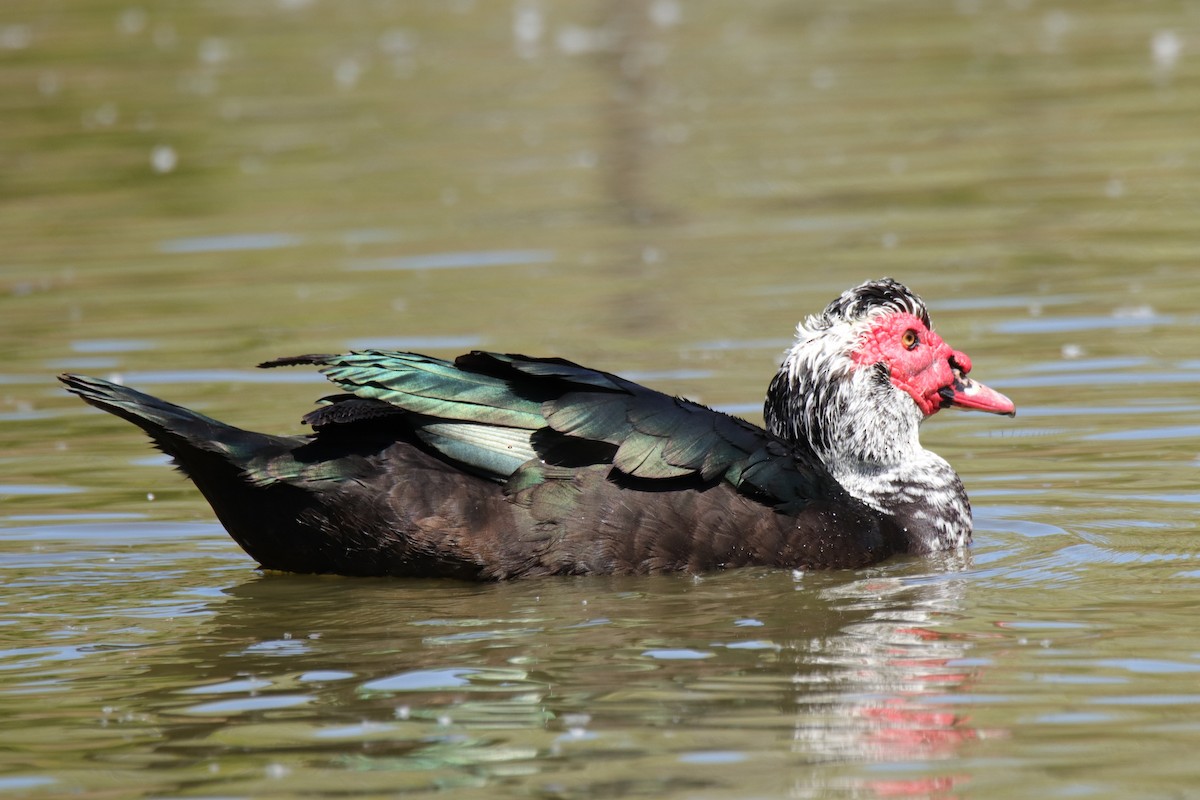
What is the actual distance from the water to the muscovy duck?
0.18 meters

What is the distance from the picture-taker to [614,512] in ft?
24.6

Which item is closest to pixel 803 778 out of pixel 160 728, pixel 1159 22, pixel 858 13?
pixel 160 728

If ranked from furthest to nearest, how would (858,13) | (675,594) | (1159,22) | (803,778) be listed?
(858,13) < (1159,22) < (675,594) < (803,778)

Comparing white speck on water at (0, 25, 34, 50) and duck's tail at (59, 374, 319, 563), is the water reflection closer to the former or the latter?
duck's tail at (59, 374, 319, 563)

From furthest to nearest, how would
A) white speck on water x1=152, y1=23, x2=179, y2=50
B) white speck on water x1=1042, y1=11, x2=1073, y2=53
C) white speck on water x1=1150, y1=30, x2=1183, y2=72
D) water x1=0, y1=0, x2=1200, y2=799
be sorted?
white speck on water x1=152, y1=23, x2=179, y2=50
white speck on water x1=1042, y1=11, x2=1073, y2=53
white speck on water x1=1150, y1=30, x2=1183, y2=72
water x1=0, y1=0, x2=1200, y2=799

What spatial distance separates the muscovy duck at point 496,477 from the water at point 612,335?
0.61 ft

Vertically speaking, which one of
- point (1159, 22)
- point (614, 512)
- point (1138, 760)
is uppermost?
point (1159, 22)

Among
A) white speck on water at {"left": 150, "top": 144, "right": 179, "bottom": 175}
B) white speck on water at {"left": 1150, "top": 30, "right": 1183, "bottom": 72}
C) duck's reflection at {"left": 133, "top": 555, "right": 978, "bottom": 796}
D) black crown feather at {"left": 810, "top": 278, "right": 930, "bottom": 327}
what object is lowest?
duck's reflection at {"left": 133, "top": 555, "right": 978, "bottom": 796}

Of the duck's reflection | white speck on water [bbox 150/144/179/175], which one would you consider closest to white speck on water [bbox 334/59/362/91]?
white speck on water [bbox 150/144/179/175]

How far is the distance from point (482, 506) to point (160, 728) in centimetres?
185

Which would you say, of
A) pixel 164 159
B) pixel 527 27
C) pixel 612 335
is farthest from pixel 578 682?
pixel 527 27

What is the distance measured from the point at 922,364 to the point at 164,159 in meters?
11.4

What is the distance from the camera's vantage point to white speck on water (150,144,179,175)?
17.9m

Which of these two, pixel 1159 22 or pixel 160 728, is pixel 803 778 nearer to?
pixel 160 728
